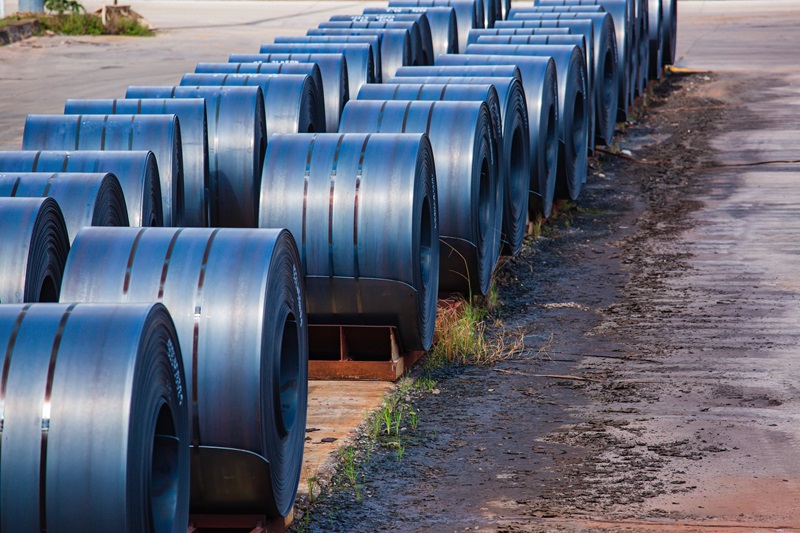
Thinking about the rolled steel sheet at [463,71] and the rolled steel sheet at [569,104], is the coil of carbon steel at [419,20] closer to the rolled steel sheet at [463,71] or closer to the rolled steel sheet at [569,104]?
the rolled steel sheet at [569,104]

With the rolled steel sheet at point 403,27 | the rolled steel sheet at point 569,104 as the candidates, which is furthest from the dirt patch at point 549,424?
the rolled steel sheet at point 403,27

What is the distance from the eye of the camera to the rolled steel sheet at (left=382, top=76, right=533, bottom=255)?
9.89 meters

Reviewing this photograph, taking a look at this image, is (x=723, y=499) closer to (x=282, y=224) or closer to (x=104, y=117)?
(x=282, y=224)

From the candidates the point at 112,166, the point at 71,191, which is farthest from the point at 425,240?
the point at 71,191

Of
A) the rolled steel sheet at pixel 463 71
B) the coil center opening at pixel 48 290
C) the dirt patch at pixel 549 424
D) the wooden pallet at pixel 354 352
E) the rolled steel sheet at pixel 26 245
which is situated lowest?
the dirt patch at pixel 549 424

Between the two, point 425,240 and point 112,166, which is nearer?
point 112,166

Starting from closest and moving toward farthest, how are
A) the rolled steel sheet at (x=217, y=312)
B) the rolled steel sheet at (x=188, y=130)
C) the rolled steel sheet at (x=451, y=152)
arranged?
1. the rolled steel sheet at (x=217, y=312)
2. the rolled steel sheet at (x=451, y=152)
3. the rolled steel sheet at (x=188, y=130)

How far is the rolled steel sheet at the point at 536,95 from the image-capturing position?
11.3 meters

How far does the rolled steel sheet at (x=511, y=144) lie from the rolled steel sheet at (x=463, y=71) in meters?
0.17

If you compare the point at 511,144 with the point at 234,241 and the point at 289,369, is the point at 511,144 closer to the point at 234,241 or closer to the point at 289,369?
the point at 289,369

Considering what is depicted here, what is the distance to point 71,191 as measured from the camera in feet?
21.5

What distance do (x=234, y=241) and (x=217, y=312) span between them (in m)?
0.38

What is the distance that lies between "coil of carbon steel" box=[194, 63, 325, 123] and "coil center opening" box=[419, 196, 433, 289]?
3224mm

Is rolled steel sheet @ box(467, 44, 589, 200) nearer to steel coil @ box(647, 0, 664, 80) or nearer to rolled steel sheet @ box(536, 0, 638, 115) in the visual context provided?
rolled steel sheet @ box(536, 0, 638, 115)
